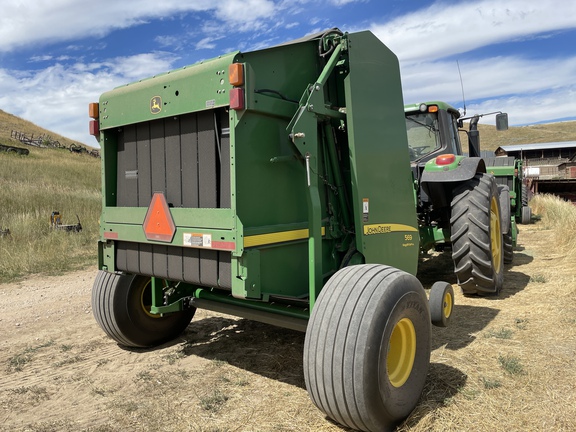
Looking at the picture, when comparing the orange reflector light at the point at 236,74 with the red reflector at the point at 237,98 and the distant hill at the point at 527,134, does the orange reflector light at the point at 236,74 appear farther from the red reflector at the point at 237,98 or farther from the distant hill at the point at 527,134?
the distant hill at the point at 527,134

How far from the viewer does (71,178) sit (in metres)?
20.9

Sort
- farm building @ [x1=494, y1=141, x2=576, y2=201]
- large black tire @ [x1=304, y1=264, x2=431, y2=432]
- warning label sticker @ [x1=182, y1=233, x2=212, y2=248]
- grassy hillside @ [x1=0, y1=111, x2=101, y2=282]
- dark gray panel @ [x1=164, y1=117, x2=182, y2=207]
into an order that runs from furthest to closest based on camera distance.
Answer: farm building @ [x1=494, y1=141, x2=576, y2=201], grassy hillside @ [x1=0, y1=111, x2=101, y2=282], dark gray panel @ [x1=164, y1=117, x2=182, y2=207], warning label sticker @ [x1=182, y1=233, x2=212, y2=248], large black tire @ [x1=304, y1=264, x2=431, y2=432]

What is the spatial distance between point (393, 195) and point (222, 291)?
5.20 feet

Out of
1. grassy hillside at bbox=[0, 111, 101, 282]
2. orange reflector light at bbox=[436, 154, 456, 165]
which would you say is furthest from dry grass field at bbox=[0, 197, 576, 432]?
grassy hillside at bbox=[0, 111, 101, 282]

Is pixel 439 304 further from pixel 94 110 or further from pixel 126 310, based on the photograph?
pixel 94 110

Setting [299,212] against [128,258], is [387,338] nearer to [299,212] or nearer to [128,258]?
[299,212]

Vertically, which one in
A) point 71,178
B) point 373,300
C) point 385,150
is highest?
point 71,178

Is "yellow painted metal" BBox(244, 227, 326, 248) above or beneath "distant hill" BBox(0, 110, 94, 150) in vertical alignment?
beneath

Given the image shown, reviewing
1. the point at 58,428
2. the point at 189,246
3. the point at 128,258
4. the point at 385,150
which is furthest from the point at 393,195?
the point at 58,428

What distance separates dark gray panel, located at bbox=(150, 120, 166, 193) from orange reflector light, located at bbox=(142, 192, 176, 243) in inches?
3.2

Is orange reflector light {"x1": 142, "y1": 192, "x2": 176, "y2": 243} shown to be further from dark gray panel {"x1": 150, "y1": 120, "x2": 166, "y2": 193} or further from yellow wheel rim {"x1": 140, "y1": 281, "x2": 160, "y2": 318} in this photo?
yellow wheel rim {"x1": 140, "y1": 281, "x2": 160, "y2": 318}

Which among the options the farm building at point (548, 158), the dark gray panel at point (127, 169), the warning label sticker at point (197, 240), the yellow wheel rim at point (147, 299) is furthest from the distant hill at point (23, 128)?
the warning label sticker at point (197, 240)

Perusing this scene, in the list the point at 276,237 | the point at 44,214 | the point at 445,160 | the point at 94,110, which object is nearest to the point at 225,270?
the point at 276,237

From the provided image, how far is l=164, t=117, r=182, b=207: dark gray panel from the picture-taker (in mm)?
3271
